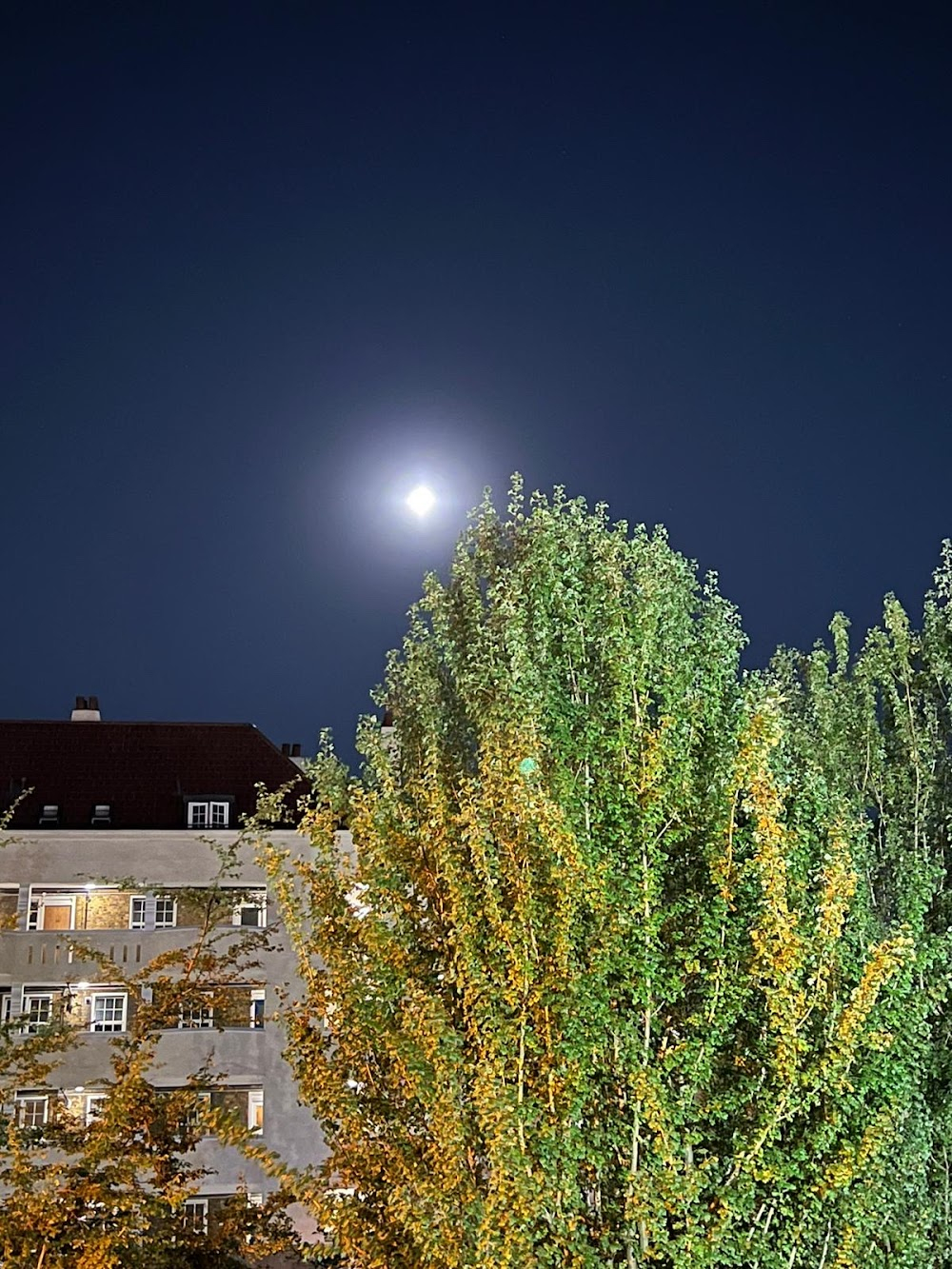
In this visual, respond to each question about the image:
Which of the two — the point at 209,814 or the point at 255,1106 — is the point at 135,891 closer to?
the point at 255,1106

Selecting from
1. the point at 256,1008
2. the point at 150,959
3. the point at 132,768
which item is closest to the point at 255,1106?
the point at 256,1008

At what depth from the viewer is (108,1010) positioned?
24.4 meters

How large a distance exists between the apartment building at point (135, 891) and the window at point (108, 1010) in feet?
0.10

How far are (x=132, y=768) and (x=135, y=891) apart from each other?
778 centimetres

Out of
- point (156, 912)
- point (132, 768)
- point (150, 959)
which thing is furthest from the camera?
point (132, 768)

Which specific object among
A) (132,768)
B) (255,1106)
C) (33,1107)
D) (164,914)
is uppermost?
(132,768)

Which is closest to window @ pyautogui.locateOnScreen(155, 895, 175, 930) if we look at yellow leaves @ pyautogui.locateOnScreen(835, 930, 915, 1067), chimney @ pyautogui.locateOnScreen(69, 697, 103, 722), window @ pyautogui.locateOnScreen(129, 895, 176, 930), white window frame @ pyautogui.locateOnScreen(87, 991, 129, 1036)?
window @ pyautogui.locateOnScreen(129, 895, 176, 930)

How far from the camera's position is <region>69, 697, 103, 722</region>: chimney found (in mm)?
30359

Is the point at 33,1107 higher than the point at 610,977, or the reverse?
the point at 610,977

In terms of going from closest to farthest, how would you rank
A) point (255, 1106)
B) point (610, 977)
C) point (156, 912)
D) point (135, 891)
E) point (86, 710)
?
point (610, 977) < point (135, 891) < point (255, 1106) < point (156, 912) < point (86, 710)

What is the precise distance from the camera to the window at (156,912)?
25.1 meters

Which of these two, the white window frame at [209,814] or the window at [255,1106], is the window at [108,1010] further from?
the white window frame at [209,814]

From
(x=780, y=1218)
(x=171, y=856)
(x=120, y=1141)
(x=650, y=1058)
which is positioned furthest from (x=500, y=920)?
(x=171, y=856)

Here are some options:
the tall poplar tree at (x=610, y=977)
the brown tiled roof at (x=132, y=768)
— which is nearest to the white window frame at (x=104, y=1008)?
the brown tiled roof at (x=132, y=768)
